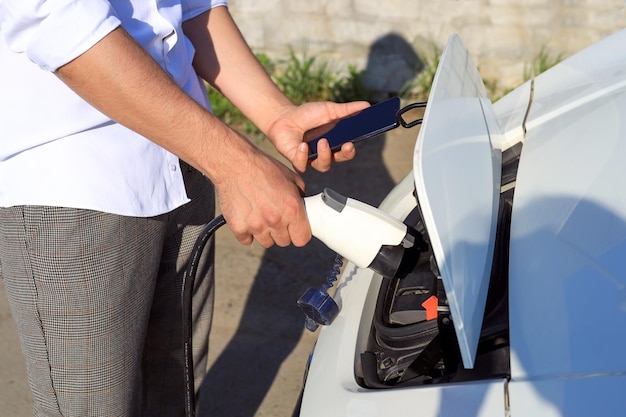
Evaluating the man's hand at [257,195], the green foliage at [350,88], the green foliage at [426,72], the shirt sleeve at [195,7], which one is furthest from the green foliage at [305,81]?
the man's hand at [257,195]

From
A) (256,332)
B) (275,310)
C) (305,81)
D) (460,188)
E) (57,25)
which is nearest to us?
(57,25)

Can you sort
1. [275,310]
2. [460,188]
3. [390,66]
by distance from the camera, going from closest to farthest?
[460,188] → [275,310] → [390,66]

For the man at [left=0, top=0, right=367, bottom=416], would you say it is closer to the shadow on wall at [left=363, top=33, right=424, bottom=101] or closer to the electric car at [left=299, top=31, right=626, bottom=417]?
the electric car at [left=299, top=31, right=626, bottom=417]

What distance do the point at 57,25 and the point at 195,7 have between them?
25.5 inches

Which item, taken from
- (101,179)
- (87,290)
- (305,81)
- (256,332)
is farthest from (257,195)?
(305,81)

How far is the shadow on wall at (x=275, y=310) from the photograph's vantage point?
3.09 metres

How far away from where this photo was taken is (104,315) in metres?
1.83

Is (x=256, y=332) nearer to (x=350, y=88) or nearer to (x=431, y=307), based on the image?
(x=431, y=307)

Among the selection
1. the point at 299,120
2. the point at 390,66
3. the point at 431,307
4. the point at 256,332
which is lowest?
the point at 256,332

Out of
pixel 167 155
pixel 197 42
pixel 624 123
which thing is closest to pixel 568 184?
pixel 624 123

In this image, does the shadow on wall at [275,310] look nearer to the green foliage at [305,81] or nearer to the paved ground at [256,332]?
the paved ground at [256,332]

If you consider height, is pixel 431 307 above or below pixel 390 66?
below

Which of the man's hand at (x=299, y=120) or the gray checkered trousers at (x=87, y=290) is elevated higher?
the man's hand at (x=299, y=120)

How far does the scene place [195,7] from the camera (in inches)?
82.7
